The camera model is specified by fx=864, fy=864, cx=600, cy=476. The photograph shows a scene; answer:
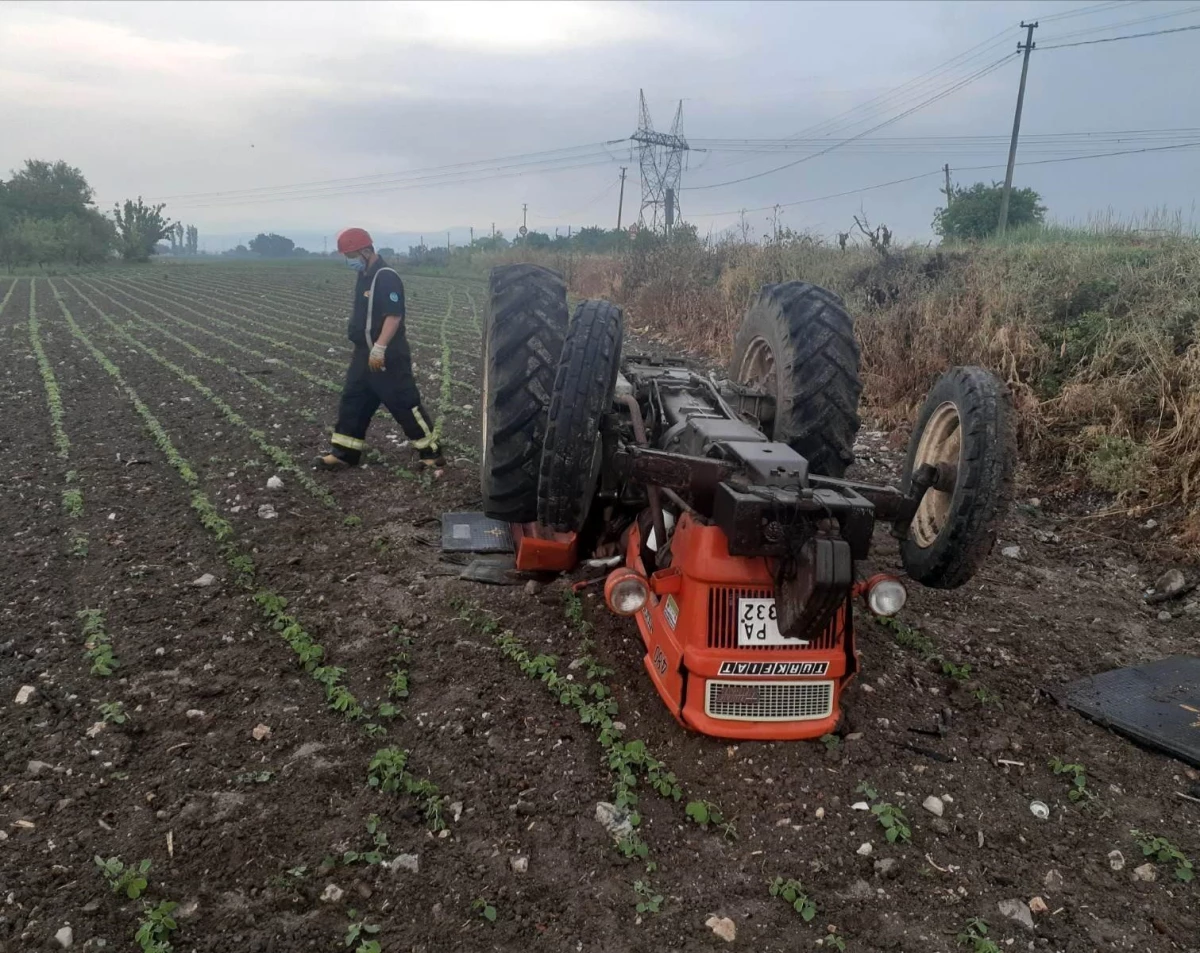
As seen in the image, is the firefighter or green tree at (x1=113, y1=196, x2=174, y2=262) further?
green tree at (x1=113, y1=196, x2=174, y2=262)

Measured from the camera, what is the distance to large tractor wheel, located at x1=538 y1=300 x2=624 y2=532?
311cm

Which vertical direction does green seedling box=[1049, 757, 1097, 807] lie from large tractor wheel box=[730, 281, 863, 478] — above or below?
below

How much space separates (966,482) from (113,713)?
337cm

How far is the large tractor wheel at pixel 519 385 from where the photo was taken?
4.07m

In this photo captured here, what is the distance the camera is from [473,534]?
17.6 ft

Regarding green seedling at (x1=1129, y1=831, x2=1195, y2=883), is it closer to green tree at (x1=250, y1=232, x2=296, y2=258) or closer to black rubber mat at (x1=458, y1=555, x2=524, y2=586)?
black rubber mat at (x1=458, y1=555, x2=524, y2=586)

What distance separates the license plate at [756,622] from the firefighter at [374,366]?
3.93 metres

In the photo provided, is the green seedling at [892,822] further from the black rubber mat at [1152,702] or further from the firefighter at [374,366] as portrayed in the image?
the firefighter at [374,366]

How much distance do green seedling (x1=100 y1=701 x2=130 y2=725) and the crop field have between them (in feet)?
0.04

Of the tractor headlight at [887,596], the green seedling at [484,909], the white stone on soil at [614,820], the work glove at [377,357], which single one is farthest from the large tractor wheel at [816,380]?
the work glove at [377,357]

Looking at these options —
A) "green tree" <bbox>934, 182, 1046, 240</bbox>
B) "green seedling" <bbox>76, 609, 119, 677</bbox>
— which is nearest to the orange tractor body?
"green seedling" <bbox>76, 609, 119, 677</bbox>

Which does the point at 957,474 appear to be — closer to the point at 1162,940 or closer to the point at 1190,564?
the point at 1162,940

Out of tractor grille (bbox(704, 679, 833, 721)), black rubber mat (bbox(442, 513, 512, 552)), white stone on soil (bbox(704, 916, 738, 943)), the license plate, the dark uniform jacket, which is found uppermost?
the dark uniform jacket

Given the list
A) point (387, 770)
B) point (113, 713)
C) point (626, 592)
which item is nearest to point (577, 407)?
point (626, 592)
